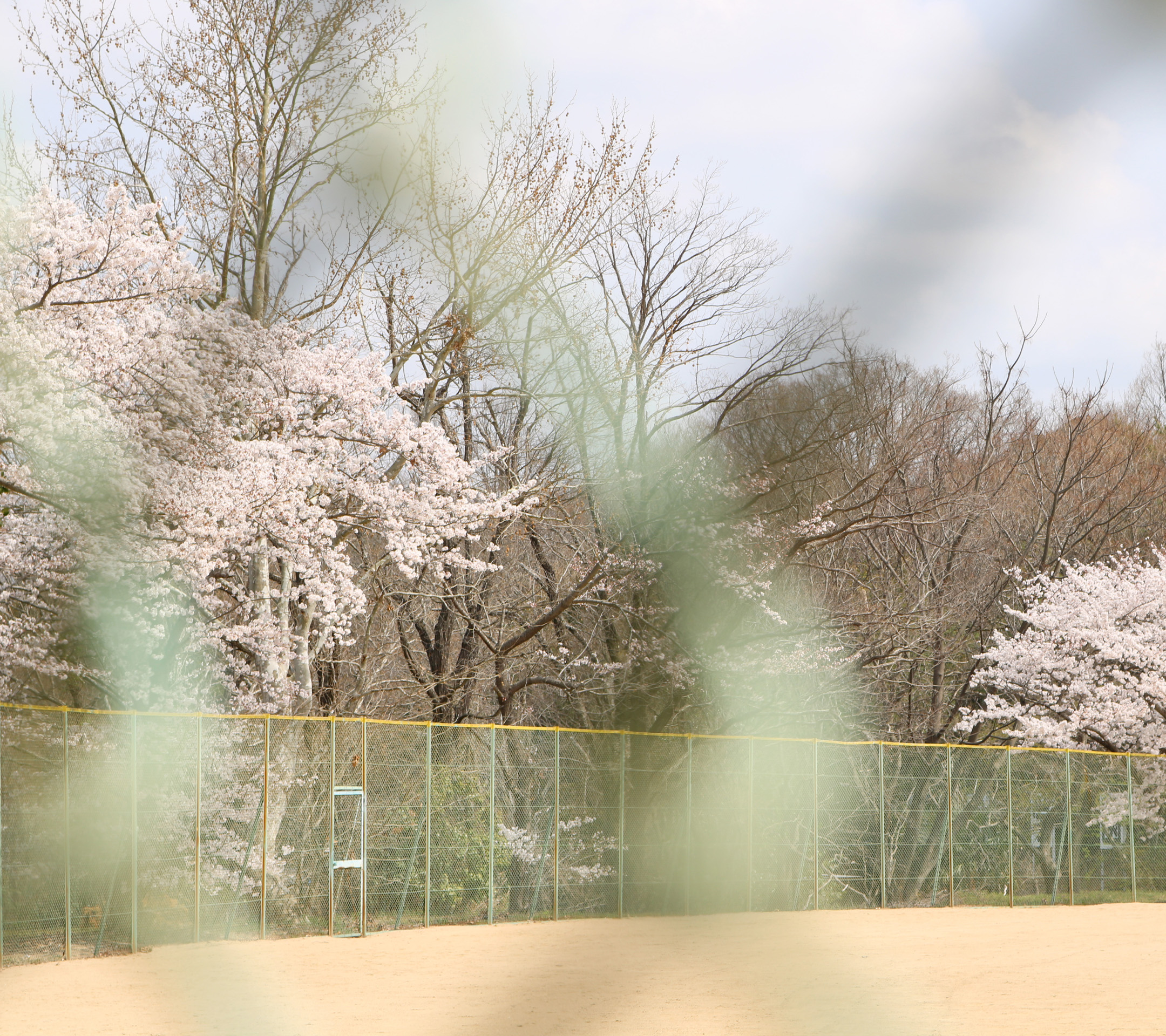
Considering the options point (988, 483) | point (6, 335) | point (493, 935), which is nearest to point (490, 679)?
point (493, 935)

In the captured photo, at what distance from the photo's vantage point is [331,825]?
374 inches

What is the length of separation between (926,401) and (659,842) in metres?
10.5

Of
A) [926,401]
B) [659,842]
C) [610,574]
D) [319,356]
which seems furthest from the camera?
[610,574]

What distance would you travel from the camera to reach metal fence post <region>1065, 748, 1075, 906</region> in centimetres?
1434

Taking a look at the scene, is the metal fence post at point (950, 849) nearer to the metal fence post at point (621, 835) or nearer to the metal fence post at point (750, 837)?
the metal fence post at point (750, 837)

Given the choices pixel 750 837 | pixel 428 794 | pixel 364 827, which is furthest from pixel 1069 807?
pixel 364 827

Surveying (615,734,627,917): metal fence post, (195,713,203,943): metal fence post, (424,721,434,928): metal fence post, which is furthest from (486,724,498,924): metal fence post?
(195,713,203,943): metal fence post

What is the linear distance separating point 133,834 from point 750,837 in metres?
6.41

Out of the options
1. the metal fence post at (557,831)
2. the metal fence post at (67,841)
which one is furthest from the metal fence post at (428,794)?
the metal fence post at (67,841)

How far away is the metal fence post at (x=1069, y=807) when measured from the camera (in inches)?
564

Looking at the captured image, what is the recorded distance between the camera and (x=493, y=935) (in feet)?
31.3

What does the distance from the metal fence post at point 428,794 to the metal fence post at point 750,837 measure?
3.66 meters

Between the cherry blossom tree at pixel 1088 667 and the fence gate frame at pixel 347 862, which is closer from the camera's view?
the fence gate frame at pixel 347 862

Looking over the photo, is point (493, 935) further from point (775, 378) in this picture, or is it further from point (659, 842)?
point (775, 378)
